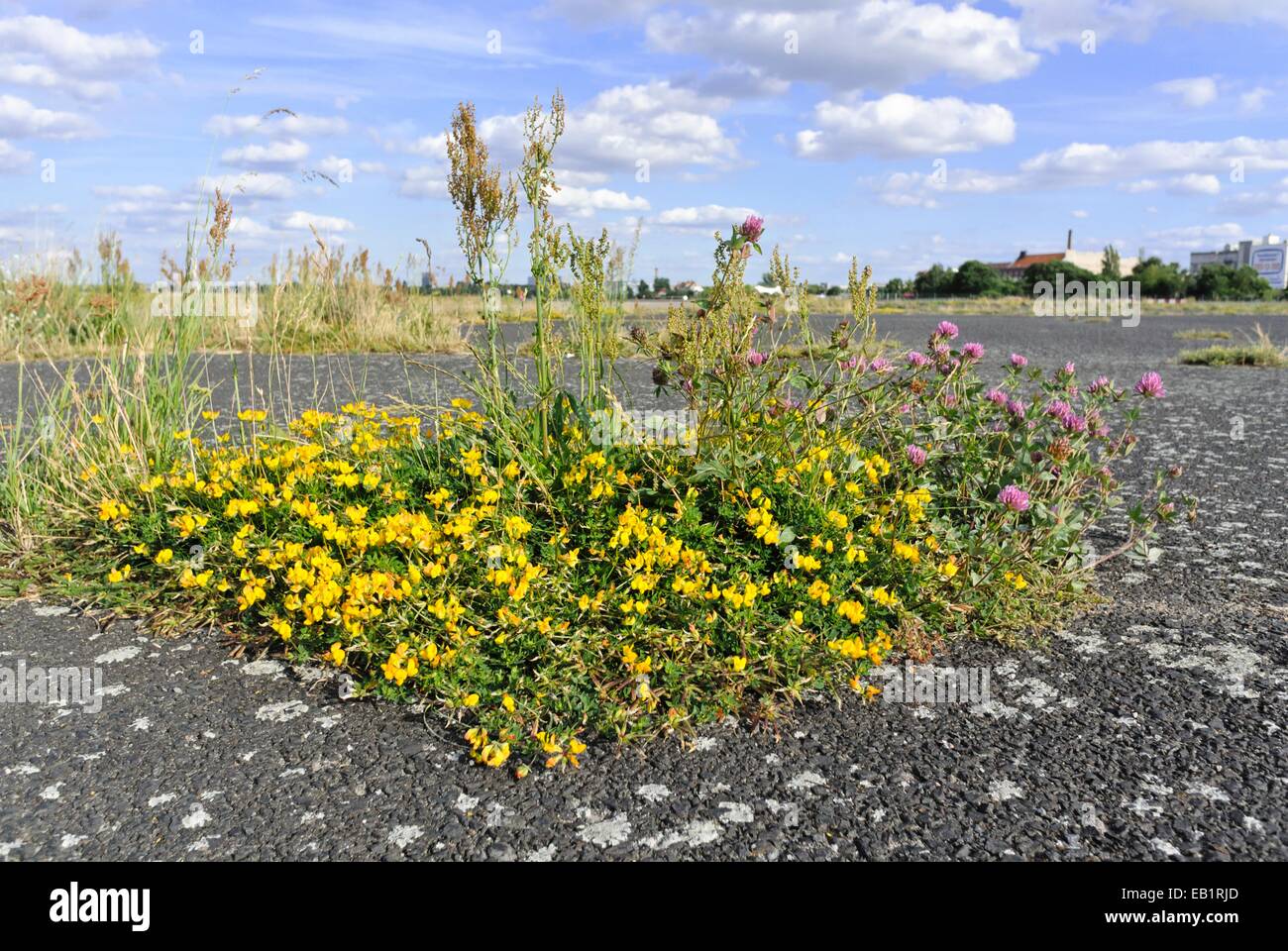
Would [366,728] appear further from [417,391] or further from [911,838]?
[417,391]

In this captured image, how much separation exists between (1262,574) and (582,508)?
8.02ft

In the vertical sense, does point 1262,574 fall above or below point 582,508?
below

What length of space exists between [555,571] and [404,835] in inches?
41.6

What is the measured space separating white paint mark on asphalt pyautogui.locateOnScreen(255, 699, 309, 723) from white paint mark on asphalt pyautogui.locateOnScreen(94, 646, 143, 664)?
2.03ft

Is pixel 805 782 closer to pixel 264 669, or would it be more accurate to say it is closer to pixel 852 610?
pixel 852 610

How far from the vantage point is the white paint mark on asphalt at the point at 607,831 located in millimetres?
1912

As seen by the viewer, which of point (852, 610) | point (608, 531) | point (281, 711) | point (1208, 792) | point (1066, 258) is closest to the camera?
point (1208, 792)

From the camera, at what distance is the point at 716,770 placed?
218cm

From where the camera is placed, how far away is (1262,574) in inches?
133

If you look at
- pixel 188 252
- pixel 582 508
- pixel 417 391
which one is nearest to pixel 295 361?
pixel 417 391

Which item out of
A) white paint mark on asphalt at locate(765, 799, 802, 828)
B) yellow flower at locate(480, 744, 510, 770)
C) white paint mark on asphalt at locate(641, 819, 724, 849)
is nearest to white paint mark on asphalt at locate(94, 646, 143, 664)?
yellow flower at locate(480, 744, 510, 770)

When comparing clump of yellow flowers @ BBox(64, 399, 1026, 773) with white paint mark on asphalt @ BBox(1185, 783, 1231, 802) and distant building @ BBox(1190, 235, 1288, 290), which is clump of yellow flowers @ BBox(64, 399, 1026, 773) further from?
distant building @ BBox(1190, 235, 1288, 290)

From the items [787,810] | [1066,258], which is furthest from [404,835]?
[1066,258]
